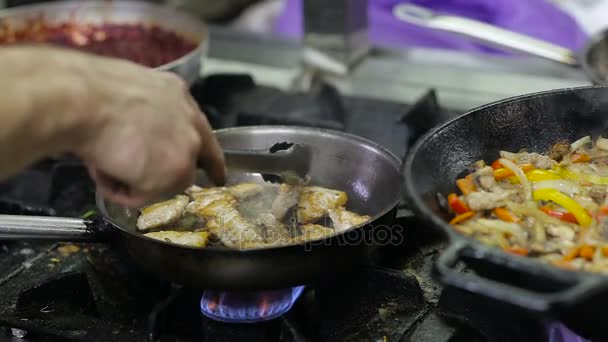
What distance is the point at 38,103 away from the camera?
3.53ft

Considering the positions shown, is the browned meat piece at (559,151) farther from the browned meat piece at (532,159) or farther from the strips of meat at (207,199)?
the strips of meat at (207,199)

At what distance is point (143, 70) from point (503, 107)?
2.75 feet

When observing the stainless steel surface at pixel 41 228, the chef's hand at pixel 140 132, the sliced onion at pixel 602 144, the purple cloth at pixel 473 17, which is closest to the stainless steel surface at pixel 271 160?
the stainless steel surface at pixel 41 228

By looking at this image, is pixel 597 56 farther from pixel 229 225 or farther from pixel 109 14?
pixel 109 14

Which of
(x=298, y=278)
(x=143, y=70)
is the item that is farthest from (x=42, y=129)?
(x=298, y=278)

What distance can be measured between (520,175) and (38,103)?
39.6 inches

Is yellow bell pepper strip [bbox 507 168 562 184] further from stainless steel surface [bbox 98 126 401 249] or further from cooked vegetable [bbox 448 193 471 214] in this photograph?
stainless steel surface [bbox 98 126 401 249]

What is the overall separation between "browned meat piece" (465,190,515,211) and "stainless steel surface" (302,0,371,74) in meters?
1.38

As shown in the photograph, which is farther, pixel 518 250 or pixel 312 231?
pixel 312 231

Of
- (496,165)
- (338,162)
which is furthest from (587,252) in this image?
(338,162)

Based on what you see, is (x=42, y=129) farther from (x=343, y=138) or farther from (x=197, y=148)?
(x=343, y=138)

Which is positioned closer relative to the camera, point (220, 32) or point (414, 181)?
point (414, 181)

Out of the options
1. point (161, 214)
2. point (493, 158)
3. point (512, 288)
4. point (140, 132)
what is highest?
point (140, 132)

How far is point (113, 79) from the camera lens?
1.19m
